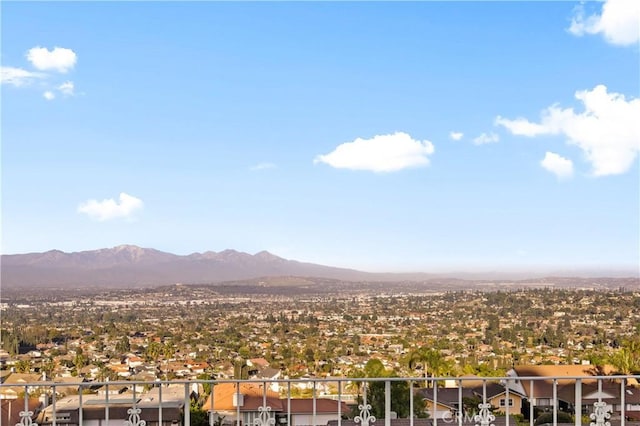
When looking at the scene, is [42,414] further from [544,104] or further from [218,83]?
[544,104]

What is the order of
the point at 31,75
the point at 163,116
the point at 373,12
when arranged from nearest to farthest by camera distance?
the point at 373,12, the point at 31,75, the point at 163,116

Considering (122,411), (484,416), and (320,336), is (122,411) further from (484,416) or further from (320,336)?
(320,336)

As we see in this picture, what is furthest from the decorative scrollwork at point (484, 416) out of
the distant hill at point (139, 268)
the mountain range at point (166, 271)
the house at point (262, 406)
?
the distant hill at point (139, 268)

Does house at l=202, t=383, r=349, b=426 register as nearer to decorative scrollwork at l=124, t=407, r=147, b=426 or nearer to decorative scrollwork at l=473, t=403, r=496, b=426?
decorative scrollwork at l=124, t=407, r=147, b=426

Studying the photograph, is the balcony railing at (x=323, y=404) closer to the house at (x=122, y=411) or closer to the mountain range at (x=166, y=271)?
the house at (x=122, y=411)

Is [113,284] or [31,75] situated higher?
[31,75]

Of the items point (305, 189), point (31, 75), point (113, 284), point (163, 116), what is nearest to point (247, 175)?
point (305, 189)

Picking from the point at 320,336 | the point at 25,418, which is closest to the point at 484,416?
the point at 25,418
